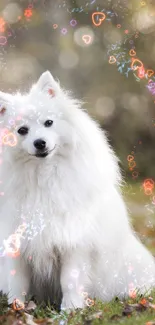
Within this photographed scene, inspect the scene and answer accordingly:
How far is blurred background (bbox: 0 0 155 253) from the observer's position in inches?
399

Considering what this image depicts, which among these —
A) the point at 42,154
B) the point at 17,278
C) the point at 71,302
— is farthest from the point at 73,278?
the point at 42,154

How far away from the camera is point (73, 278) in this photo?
4152mm

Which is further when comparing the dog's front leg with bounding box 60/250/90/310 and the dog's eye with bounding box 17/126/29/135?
the dog's front leg with bounding box 60/250/90/310

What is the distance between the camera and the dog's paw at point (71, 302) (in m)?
4.10

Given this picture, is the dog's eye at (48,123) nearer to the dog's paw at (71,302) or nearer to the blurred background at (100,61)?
the dog's paw at (71,302)

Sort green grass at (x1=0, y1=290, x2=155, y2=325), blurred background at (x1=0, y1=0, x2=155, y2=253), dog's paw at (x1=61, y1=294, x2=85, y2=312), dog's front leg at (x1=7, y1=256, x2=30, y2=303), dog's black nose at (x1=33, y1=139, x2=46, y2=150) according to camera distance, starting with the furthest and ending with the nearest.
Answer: blurred background at (x1=0, y1=0, x2=155, y2=253) < dog's front leg at (x1=7, y1=256, x2=30, y2=303) < dog's paw at (x1=61, y1=294, x2=85, y2=312) < dog's black nose at (x1=33, y1=139, x2=46, y2=150) < green grass at (x1=0, y1=290, x2=155, y2=325)

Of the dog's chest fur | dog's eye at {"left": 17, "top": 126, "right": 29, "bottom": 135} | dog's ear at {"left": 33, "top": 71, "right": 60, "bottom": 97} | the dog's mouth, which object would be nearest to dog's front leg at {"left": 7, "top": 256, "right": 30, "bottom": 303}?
the dog's chest fur

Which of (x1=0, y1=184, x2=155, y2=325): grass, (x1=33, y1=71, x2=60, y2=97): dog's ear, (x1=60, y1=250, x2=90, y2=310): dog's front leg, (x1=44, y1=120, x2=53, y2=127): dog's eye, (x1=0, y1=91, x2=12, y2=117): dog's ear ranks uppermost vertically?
(x1=33, y1=71, x2=60, y2=97): dog's ear

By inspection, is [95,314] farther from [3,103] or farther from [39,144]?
[3,103]

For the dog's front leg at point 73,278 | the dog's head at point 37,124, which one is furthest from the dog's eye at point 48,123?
the dog's front leg at point 73,278

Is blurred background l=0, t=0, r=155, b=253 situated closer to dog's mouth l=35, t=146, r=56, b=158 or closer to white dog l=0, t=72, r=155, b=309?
white dog l=0, t=72, r=155, b=309

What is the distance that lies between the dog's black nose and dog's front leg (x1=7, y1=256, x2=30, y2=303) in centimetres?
97

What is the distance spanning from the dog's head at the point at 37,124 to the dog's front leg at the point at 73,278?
0.84 meters

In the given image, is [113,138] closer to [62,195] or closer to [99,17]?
→ [99,17]
